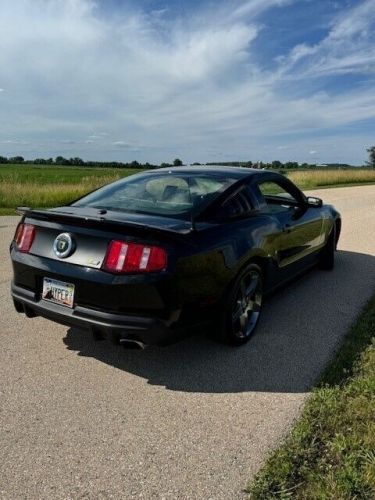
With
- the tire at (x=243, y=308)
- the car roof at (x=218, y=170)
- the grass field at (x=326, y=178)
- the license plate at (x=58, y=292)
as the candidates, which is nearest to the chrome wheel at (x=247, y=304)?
the tire at (x=243, y=308)

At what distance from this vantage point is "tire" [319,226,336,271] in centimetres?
590

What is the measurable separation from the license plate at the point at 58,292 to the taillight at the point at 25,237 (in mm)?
321

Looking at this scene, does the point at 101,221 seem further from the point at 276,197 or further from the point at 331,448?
the point at 276,197

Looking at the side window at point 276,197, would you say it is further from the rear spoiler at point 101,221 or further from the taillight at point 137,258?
the taillight at point 137,258

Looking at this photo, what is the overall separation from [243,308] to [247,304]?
79 mm

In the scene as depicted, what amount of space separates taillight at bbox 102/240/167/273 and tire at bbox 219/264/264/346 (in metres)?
0.77

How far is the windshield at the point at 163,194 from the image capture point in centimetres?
346

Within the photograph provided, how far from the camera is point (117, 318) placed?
2.78 metres

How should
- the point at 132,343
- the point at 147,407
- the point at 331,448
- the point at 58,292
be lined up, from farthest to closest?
the point at 58,292
the point at 132,343
the point at 147,407
the point at 331,448

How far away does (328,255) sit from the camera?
595cm

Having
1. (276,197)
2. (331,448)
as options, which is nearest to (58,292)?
(331,448)

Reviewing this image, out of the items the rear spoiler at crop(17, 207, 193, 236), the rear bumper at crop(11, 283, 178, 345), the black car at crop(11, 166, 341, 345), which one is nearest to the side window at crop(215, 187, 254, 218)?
the black car at crop(11, 166, 341, 345)

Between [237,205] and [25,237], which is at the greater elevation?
[237,205]

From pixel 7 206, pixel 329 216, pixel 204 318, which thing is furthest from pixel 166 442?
pixel 7 206
